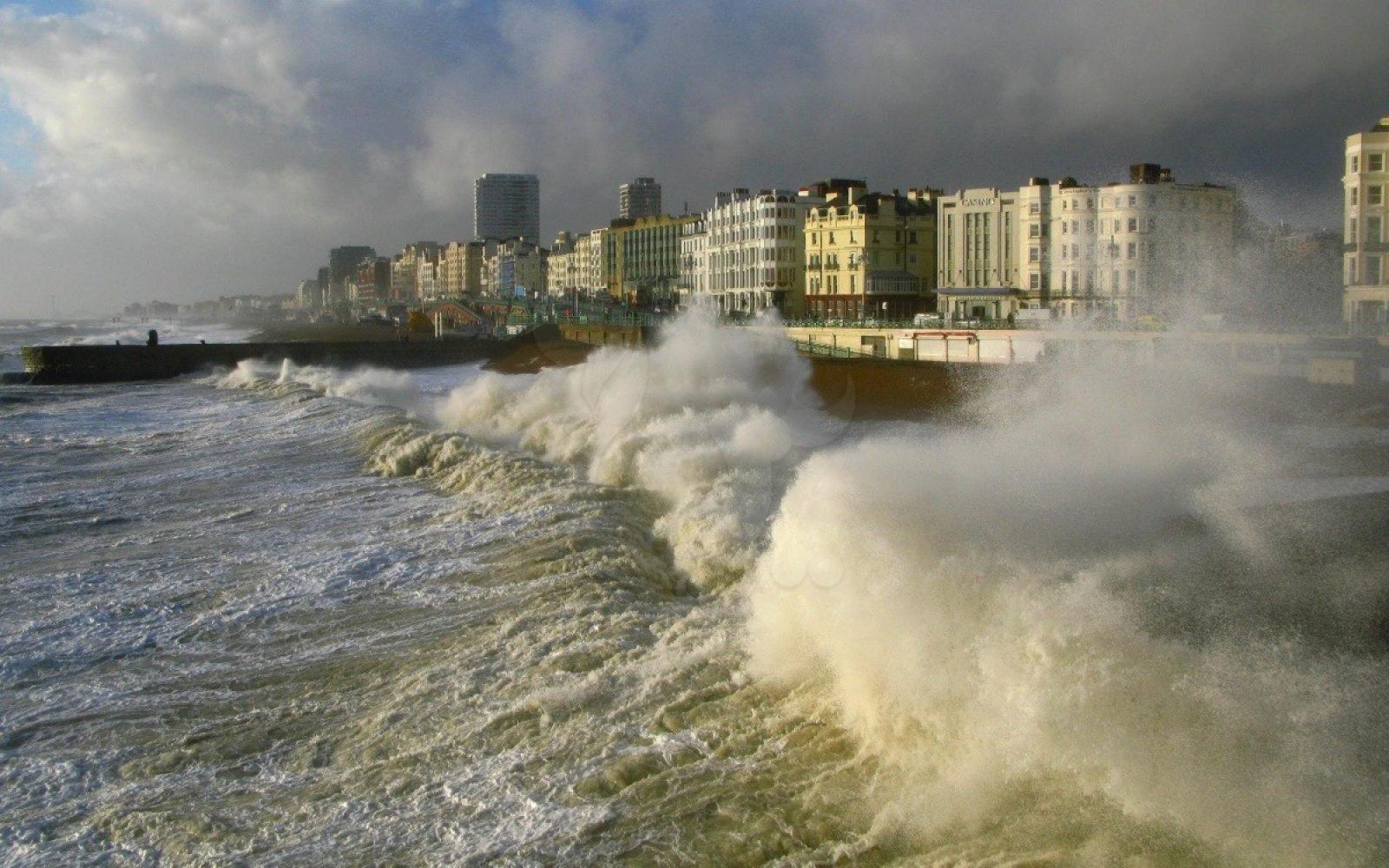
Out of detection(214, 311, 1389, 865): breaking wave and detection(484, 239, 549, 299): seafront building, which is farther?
detection(484, 239, 549, 299): seafront building

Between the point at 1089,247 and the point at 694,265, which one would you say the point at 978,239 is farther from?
the point at 694,265

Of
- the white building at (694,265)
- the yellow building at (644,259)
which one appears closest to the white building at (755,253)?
the white building at (694,265)

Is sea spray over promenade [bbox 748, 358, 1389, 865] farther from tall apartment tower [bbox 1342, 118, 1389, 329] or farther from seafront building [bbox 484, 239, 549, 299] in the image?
seafront building [bbox 484, 239, 549, 299]

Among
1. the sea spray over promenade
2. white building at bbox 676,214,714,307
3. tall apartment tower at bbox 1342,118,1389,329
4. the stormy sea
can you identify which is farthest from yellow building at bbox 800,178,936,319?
the sea spray over promenade

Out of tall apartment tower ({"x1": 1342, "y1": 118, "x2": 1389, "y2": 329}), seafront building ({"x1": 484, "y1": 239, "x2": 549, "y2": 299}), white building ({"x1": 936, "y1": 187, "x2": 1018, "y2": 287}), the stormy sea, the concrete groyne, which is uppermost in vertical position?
seafront building ({"x1": 484, "y1": 239, "x2": 549, "y2": 299})

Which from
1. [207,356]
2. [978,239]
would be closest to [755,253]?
[978,239]

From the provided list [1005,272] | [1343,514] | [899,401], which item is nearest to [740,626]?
[1343,514]

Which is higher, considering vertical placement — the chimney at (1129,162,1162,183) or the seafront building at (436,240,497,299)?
the seafront building at (436,240,497,299)
